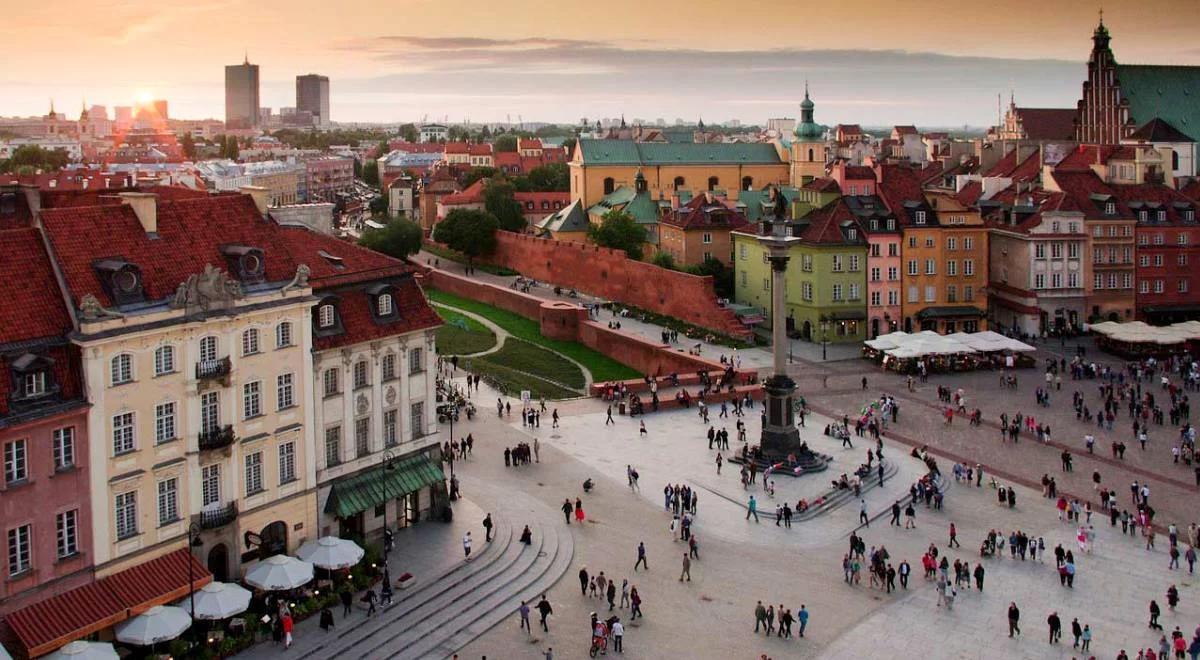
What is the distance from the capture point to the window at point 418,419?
123 ft

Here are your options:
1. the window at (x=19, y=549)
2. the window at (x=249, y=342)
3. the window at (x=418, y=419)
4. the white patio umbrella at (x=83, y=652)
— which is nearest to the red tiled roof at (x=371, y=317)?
the window at (x=249, y=342)

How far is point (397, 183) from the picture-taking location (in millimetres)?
133625

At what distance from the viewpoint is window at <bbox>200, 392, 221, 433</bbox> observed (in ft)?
99.8

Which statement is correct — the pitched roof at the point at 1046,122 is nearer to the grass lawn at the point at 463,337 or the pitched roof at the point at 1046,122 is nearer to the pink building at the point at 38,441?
the grass lawn at the point at 463,337

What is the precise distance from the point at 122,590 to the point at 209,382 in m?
5.28

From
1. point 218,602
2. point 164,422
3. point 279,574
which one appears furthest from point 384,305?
point 218,602

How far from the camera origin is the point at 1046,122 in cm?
12525

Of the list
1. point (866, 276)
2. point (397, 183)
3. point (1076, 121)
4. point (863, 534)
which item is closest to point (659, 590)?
point (863, 534)

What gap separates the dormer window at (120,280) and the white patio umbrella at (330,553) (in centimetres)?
786

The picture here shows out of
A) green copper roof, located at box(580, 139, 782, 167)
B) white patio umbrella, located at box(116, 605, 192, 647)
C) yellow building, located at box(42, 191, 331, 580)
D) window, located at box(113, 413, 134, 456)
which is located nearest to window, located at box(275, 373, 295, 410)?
yellow building, located at box(42, 191, 331, 580)

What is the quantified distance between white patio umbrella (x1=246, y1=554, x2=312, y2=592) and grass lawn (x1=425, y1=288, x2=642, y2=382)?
3440 cm

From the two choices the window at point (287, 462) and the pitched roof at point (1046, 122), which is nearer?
the window at point (287, 462)

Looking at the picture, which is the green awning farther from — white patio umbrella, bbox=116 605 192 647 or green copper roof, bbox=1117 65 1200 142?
green copper roof, bbox=1117 65 1200 142

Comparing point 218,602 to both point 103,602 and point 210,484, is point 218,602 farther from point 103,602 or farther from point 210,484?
point 210,484
